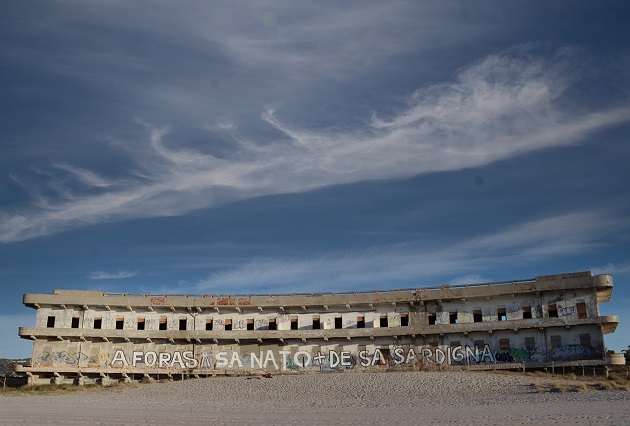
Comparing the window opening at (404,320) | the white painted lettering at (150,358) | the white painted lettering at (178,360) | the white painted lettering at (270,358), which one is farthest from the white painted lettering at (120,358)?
the window opening at (404,320)

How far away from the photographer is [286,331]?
164 ft

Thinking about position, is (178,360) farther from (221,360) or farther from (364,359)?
(364,359)

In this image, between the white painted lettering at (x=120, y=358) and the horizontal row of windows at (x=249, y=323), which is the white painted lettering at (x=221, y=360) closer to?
the horizontal row of windows at (x=249, y=323)

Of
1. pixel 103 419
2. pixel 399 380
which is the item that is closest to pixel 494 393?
pixel 399 380

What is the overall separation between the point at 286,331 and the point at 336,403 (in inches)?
810

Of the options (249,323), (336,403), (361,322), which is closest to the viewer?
(336,403)

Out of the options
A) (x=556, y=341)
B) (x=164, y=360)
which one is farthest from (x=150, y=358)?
(x=556, y=341)

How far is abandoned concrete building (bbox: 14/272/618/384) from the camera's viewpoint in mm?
45125

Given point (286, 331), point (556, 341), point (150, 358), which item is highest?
point (286, 331)

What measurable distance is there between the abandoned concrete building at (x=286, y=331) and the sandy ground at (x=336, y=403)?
16.1 feet

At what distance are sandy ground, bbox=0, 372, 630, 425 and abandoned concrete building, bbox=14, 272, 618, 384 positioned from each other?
491 cm

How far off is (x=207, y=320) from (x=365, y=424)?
113ft

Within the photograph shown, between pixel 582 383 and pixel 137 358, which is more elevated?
pixel 137 358

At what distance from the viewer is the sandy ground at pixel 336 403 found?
68.3ft
